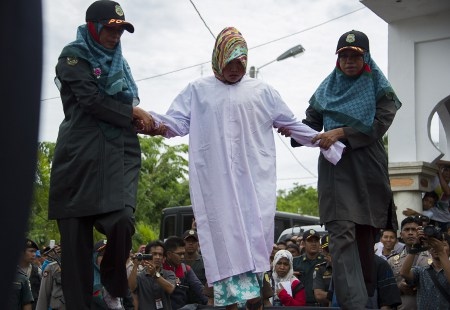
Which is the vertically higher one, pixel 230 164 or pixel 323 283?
pixel 230 164

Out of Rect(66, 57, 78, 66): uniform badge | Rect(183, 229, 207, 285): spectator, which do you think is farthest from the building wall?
Rect(66, 57, 78, 66): uniform badge

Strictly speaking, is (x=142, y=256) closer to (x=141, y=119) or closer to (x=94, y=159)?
(x=141, y=119)

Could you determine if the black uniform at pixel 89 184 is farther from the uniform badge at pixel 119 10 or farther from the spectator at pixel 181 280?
the spectator at pixel 181 280

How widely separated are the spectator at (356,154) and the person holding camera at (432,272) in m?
1.11

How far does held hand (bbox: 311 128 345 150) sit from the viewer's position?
5531 mm

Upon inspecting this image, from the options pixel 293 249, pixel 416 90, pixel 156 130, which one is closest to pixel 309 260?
pixel 293 249

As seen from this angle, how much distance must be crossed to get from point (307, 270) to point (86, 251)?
4.83 m

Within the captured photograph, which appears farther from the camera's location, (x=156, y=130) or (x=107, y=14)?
(x=156, y=130)

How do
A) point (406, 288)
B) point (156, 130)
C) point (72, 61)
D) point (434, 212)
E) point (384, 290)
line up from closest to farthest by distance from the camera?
1. point (72, 61)
2. point (156, 130)
3. point (384, 290)
4. point (406, 288)
5. point (434, 212)

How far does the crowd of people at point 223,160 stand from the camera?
471 cm

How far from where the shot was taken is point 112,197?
465 centimetres

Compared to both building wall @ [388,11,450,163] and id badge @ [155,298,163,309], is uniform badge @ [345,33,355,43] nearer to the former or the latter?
id badge @ [155,298,163,309]

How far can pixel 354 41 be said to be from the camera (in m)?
5.65

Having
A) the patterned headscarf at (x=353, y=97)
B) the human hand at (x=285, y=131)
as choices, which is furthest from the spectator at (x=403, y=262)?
the human hand at (x=285, y=131)
